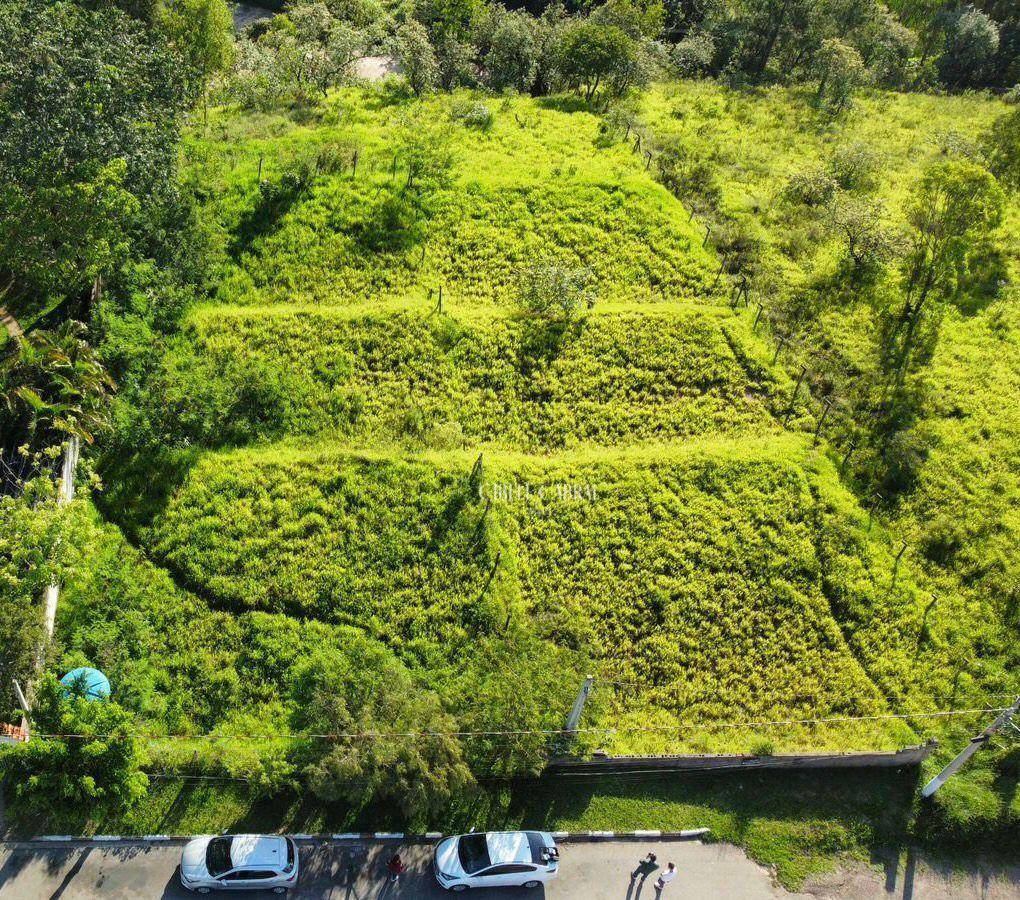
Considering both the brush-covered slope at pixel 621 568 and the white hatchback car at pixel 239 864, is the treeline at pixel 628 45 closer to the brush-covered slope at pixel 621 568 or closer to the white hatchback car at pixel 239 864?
the brush-covered slope at pixel 621 568

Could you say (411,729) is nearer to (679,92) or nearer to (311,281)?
(311,281)

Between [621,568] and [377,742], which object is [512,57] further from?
[377,742]

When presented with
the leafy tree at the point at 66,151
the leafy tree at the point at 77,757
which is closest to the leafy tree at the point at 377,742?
the leafy tree at the point at 77,757

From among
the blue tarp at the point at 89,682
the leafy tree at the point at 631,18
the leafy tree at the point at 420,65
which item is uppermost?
the leafy tree at the point at 631,18

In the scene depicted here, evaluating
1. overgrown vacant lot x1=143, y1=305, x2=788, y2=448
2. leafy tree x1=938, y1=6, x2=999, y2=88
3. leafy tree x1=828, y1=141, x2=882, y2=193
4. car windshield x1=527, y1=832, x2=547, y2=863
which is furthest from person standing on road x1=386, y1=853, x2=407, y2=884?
leafy tree x1=938, y1=6, x2=999, y2=88

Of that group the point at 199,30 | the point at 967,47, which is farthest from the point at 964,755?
the point at 967,47

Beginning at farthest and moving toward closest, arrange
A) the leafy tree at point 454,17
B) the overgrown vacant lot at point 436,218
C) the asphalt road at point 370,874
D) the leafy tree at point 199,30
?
the leafy tree at point 454,17 < the leafy tree at point 199,30 < the overgrown vacant lot at point 436,218 < the asphalt road at point 370,874

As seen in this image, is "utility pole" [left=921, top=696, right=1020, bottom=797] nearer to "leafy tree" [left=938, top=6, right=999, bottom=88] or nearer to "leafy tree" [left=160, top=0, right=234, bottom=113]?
"leafy tree" [left=160, top=0, right=234, bottom=113]
